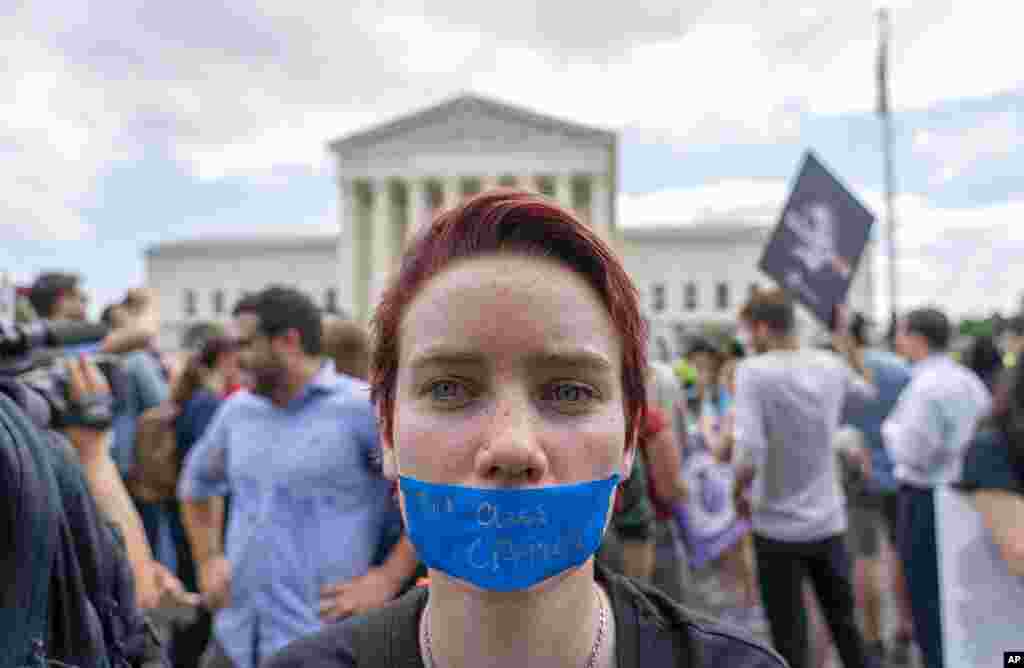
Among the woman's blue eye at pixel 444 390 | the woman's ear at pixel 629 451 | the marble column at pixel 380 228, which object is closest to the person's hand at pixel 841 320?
the woman's ear at pixel 629 451

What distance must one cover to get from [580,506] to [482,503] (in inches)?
5.4

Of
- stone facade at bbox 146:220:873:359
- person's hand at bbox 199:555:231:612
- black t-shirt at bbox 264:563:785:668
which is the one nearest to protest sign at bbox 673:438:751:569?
person's hand at bbox 199:555:231:612

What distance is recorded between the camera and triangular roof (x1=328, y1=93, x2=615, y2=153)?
182 feet

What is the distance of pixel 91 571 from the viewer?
1.39 m

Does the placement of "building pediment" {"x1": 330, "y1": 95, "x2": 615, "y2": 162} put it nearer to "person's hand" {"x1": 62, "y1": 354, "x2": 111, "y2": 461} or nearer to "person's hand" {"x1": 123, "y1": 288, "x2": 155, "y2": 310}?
→ "person's hand" {"x1": 123, "y1": 288, "x2": 155, "y2": 310}

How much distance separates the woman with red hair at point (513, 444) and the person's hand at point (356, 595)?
1790 millimetres

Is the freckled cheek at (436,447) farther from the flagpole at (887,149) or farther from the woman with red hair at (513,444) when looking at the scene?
the flagpole at (887,149)

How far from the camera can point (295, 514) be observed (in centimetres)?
303

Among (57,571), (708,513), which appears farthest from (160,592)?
(708,513)

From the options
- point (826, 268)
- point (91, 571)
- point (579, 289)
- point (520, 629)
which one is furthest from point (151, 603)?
point (826, 268)

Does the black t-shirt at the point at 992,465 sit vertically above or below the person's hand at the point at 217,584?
above

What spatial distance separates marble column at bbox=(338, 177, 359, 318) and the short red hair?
182ft

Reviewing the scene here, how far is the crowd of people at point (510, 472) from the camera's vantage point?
112 cm

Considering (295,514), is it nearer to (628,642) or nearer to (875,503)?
(628,642)
